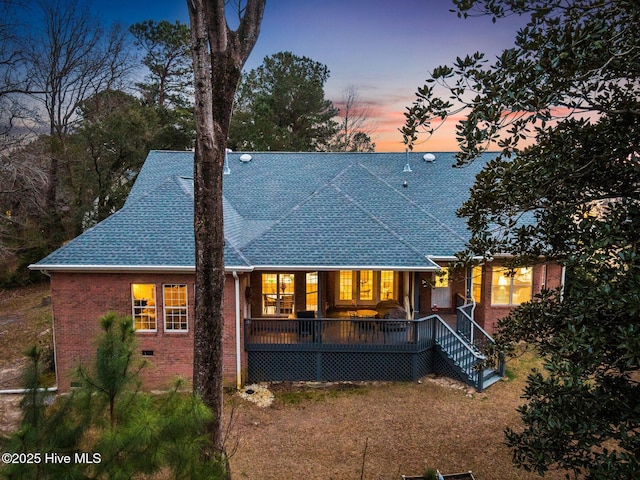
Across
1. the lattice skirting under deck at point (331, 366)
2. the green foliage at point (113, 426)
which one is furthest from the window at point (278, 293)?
the green foliage at point (113, 426)

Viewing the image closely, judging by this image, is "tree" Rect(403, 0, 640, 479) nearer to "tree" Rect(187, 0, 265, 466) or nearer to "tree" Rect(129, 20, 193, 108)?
"tree" Rect(187, 0, 265, 466)

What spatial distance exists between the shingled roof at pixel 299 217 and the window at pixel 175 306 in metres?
0.85

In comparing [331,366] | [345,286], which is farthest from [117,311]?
[345,286]

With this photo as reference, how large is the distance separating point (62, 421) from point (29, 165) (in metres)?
15.0

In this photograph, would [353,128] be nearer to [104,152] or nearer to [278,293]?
[104,152]

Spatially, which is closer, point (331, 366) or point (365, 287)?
point (331, 366)

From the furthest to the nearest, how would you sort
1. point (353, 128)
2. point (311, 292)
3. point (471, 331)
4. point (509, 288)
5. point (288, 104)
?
point (353, 128)
point (288, 104)
point (509, 288)
point (311, 292)
point (471, 331)

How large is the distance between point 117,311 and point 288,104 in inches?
1109

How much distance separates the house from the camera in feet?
42.1

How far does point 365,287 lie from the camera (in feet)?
57.4

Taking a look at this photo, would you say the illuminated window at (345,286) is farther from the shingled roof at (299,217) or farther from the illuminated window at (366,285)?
the shingled roof at (299,217)

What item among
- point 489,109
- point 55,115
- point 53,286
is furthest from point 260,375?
point 55,115

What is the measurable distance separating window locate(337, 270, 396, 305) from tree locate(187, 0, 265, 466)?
10437 mm

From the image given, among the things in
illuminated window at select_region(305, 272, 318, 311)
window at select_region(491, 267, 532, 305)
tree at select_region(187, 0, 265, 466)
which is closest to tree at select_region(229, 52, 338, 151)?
illuminated window at select_region(305, 272, 318, 311)
